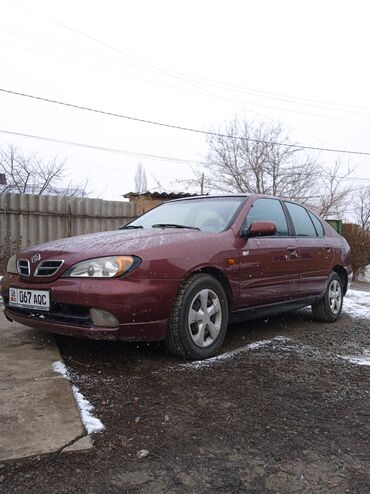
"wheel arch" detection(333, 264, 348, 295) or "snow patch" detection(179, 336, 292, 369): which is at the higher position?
"wheel arch" detection(333, 264, 348, 295)

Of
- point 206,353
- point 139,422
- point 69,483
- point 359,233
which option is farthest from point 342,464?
point 359,233

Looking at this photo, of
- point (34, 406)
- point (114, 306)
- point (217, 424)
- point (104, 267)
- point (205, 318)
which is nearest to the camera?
point (217, 424)

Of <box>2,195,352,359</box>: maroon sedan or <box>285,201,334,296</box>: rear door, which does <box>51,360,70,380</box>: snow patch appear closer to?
<box>2,195,352,359</box>: maroon sedan

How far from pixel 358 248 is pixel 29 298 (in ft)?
39.3

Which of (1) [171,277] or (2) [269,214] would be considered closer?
(1) [171,277]

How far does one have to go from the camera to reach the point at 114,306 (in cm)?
320

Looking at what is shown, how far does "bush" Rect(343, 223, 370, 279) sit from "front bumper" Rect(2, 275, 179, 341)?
1137 cm

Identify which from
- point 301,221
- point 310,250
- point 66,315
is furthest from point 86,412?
point 301,221

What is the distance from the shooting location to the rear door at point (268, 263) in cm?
413

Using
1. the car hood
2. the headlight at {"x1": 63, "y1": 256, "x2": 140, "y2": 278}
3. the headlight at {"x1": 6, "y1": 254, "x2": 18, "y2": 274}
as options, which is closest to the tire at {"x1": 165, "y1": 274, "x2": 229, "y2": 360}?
the car hood

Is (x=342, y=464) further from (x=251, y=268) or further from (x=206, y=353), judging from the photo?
(x=251, y=268)

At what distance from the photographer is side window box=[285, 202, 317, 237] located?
203 inches

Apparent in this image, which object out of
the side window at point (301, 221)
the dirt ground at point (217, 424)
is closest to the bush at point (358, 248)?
the side window at point (301, 221)

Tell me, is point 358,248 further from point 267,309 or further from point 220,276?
point 220,276
